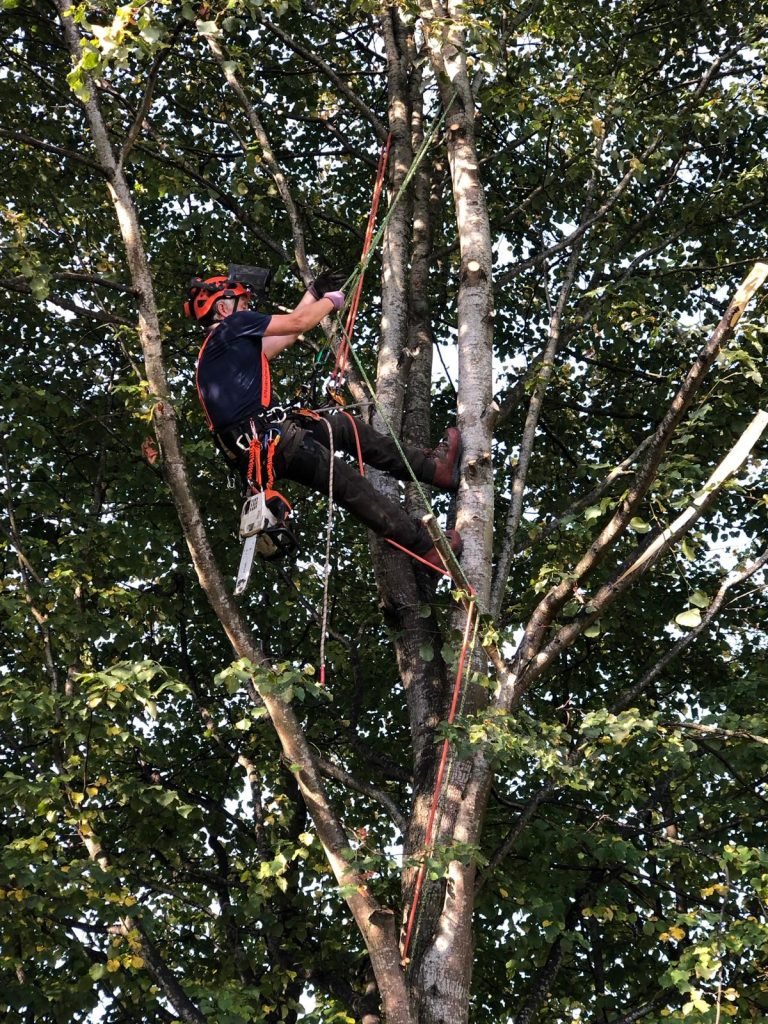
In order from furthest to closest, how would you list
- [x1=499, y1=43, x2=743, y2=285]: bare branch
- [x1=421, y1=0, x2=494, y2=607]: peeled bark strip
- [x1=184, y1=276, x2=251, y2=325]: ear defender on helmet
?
[x1=499, y1=43, x2=743, y2=285]: bare branch → [x1=184, y1=276, x2=251, y2=325]: ear defender on helmet → [x1=421, y1=0, x2=494, y2=607]: peeled bark strip

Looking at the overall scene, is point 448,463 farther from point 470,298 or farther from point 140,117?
point 140,117

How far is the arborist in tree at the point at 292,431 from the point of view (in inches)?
234

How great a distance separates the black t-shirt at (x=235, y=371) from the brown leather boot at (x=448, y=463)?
868 mm

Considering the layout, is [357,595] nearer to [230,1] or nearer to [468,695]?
[468,695]

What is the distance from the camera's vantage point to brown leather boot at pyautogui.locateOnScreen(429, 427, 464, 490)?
6098 mm

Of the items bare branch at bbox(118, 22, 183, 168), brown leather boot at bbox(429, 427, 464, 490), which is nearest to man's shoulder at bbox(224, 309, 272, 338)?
bare branch at bbox(118, 22, 183, 168)

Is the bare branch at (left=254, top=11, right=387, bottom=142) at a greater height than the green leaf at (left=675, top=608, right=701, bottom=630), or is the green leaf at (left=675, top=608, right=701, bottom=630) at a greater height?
the bare branch at (left=254, top=11, right=387, bottom=142)

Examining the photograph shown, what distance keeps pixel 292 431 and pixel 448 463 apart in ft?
2.55

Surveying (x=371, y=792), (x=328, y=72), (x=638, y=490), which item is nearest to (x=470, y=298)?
(x=638, y=490)

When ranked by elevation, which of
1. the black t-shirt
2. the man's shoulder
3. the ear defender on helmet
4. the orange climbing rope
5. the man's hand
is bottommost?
the orange climbing rope

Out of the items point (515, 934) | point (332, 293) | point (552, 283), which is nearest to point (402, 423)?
point (332, 293)

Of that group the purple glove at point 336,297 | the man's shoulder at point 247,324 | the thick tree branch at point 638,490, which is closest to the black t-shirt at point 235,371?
the man's shoulder at point 247,324

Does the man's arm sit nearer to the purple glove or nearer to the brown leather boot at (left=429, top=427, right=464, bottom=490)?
the purple glove

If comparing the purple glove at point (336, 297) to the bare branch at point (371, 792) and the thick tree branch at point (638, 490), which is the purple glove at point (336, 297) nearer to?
the thick tree branch at point (638, 490)
